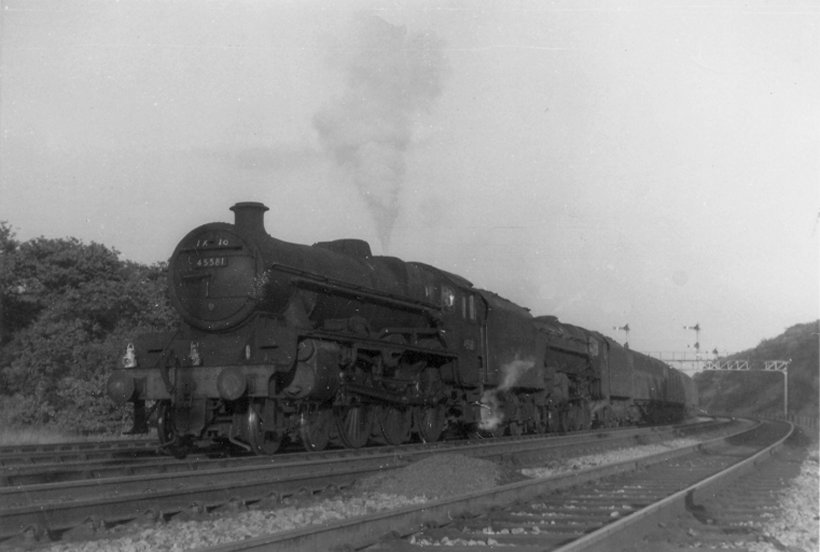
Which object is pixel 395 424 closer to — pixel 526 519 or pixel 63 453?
pixel 63 453

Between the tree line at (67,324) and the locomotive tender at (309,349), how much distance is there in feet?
24.6

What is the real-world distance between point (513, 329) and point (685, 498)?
1031cm

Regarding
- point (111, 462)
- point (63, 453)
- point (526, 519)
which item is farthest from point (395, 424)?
point (526, 519)

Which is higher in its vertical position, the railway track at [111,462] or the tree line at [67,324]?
the tree line at [67,324]

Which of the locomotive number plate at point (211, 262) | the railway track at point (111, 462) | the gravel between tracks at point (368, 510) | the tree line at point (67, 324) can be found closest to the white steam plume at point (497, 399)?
the railway track at point (111, 462)

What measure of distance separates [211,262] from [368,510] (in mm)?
5404

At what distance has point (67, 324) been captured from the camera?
21188mm

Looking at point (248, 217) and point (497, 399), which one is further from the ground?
point (248, 217)

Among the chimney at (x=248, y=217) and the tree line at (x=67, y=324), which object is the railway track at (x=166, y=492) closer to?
the chimney at (x=248, y=217)

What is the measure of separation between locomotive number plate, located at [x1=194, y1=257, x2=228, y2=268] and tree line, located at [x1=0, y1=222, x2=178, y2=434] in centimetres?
780

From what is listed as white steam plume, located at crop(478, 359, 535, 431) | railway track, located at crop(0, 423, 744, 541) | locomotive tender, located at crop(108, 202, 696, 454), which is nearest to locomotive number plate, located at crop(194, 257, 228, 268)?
locomotive tender, located at crop(108, 202, 696, 454)

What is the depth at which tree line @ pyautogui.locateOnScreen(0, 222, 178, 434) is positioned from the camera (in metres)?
20.0

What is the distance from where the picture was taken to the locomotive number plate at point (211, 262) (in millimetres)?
12141

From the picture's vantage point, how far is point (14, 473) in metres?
8.56
